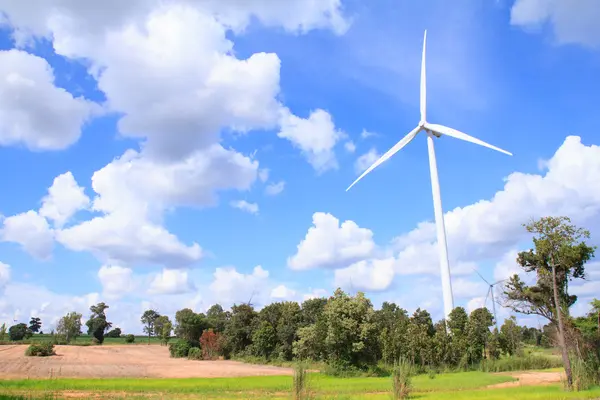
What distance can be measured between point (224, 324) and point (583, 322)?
7288 centimetres

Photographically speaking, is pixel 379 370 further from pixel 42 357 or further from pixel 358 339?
pixel 42 357

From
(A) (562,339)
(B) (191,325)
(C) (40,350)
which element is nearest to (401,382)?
(A) (562,339)

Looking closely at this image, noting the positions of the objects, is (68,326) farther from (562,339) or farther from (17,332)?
(562,339)

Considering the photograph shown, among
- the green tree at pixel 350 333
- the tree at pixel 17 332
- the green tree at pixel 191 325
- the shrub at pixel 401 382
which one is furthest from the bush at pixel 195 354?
the tree at pixel 17 332

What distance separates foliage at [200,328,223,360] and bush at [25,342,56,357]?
90.9ft

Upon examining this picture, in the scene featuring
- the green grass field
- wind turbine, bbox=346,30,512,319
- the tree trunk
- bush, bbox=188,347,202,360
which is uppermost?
wind turbine, bbox=346,30,512,319

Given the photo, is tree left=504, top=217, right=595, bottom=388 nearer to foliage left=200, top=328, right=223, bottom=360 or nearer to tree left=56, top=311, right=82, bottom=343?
foliage left=200, top=328, right=223, bottom=360

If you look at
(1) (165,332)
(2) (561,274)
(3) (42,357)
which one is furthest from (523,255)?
(1) (165,332)

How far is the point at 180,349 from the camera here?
336ft

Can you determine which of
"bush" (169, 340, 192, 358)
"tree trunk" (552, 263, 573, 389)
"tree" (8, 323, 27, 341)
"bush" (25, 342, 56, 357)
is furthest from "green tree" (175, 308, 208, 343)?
"tree trunk" (552, 263, 573, 389)

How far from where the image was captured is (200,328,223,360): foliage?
9775cm

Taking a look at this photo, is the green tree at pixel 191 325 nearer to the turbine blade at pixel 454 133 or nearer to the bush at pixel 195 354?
the bush at pixel 195 354

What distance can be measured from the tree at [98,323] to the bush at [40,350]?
55982mm

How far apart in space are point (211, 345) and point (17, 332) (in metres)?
83.0
